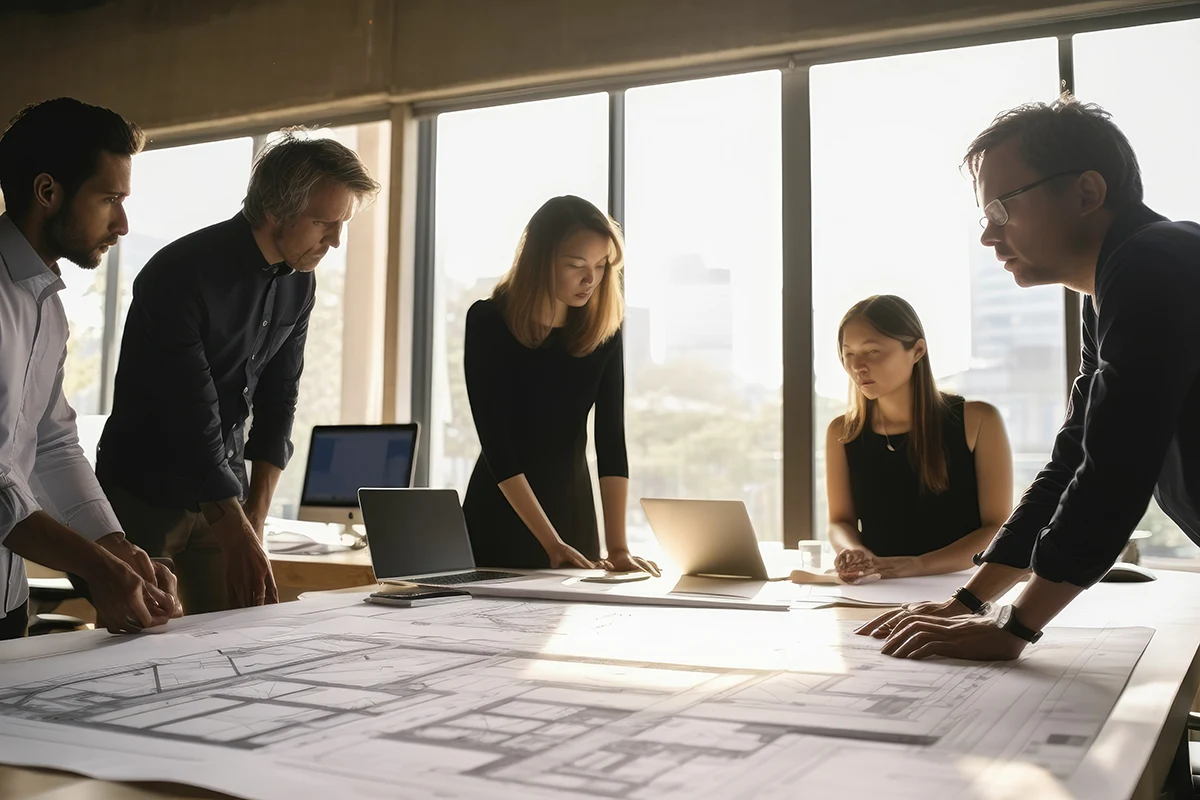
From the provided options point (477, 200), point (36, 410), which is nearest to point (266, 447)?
point (36, 410)

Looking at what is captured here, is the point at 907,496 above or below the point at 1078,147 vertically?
below

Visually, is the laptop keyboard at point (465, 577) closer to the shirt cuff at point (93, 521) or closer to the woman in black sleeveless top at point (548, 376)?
the woman in black sleeveless top at point (548, 376)

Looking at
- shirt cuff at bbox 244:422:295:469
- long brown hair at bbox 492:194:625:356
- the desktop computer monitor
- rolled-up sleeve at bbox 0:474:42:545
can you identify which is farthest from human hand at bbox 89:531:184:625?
the desktop computer monitor

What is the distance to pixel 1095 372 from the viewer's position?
123 cm

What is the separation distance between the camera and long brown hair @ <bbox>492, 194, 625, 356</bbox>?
232cm

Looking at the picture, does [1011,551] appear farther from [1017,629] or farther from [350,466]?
[350,466]

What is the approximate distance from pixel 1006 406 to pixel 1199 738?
2120 millimetres

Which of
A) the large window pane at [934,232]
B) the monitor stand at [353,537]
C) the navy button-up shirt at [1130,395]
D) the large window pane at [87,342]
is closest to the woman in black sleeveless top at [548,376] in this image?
the navy button-up shirt at [1130,395]

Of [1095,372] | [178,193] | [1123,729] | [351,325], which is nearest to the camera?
[1123,729]

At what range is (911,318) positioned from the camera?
2.54 metres

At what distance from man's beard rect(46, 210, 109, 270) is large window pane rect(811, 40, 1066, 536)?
2.71 m

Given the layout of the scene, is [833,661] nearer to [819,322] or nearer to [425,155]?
[819,322]

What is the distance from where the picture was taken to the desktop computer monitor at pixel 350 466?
3684 millimetres

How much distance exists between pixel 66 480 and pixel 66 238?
Answer: 0.39 meters
